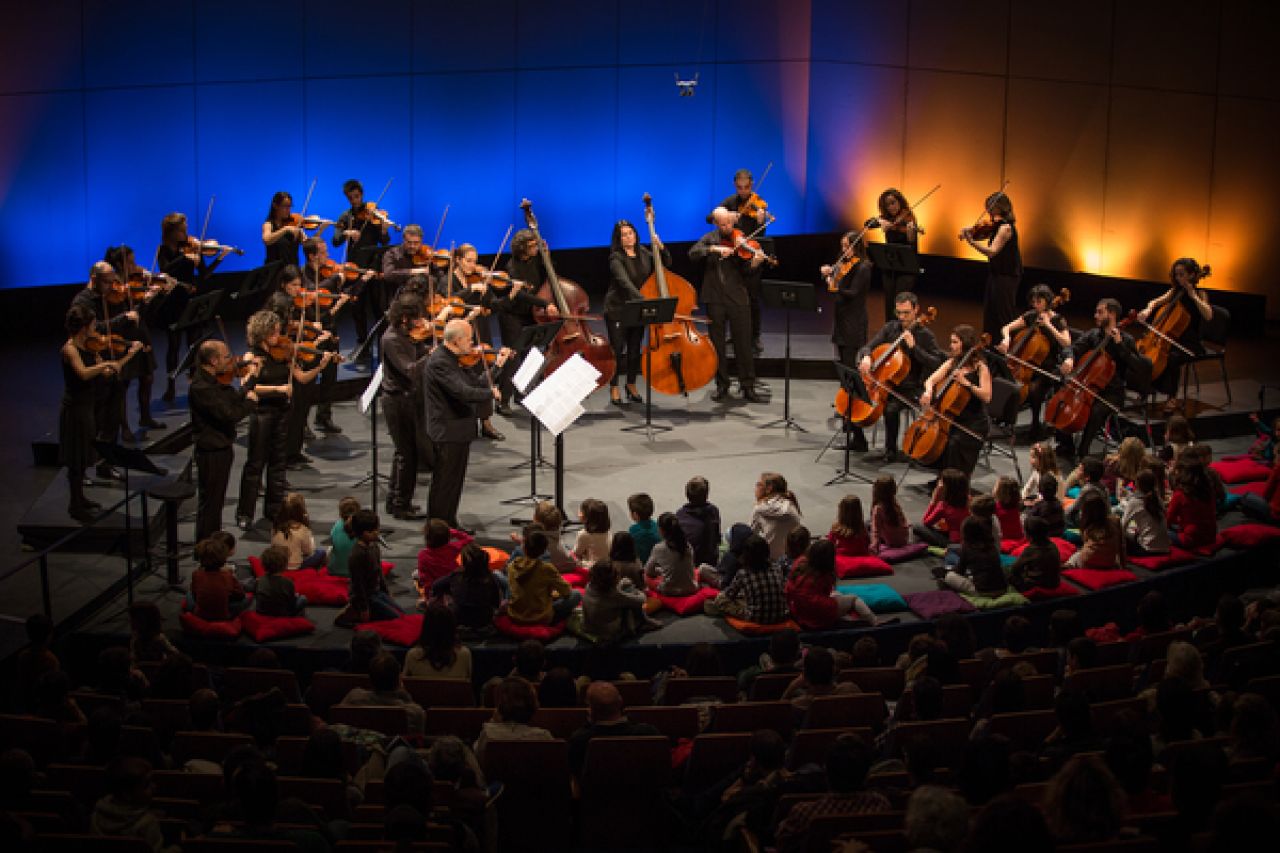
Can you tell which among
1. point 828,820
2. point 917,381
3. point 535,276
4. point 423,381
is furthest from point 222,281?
point 828,820

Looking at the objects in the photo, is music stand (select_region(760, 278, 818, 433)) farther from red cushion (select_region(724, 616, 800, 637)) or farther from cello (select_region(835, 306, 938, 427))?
red cushion (select_region(724, 616, 800, 637))

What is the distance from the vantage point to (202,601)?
24.2 ft

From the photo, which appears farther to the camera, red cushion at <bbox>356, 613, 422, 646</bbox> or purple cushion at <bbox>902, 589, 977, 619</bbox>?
purple cushion at <bbox>902, 589, 977, 619</bbox>

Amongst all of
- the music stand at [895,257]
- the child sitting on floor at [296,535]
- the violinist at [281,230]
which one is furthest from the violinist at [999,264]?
the child sitting on floor at [296,535]

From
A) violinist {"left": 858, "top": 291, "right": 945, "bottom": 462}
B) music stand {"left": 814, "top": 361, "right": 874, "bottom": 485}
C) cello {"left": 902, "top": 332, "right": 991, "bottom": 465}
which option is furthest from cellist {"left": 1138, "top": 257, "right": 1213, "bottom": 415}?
music stand {"left": 814, "top": 361, "right": 874, "bottom": 485}

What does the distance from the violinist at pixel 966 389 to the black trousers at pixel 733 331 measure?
2.87 metres

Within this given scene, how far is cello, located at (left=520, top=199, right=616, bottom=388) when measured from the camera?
1109cm

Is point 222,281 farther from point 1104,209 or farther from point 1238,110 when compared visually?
point 1238,110

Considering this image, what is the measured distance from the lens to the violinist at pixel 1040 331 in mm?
10867

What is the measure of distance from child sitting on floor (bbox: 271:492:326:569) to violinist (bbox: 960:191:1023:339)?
658 centimetres

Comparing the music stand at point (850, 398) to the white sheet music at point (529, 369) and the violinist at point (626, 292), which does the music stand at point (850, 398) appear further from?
the white sheet music at point (529, 369)

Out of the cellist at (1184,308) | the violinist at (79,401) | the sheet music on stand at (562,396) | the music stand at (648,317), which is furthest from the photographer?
the cellist at (1184,308)

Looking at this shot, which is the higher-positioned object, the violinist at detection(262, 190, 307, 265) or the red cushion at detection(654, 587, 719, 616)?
the violinist at detection(262, 190, 307, 265)

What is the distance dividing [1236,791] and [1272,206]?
11823 mm
